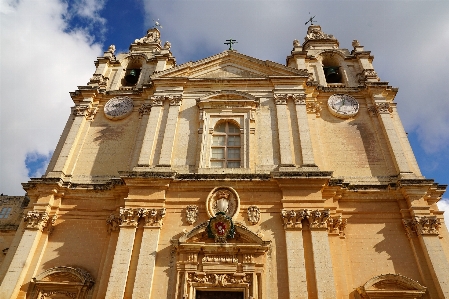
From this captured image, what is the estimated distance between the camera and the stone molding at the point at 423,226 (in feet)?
A: 49.2

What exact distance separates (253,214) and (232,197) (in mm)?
1132


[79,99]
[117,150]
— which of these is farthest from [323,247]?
[79,99]

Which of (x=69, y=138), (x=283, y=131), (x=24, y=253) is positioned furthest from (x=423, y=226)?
(x=69, y=138)

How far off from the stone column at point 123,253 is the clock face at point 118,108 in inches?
257

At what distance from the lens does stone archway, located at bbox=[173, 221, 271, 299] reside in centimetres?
1366

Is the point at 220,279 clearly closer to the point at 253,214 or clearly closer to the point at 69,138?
the point at 253,214

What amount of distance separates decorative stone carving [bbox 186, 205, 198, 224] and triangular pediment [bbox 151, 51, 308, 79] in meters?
8.02

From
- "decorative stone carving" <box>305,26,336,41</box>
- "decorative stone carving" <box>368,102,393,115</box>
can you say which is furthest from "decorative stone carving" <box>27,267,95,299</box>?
"decorative stone carving" <box>305,26,336,41</box>

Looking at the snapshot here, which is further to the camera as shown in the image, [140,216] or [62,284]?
[140,216]

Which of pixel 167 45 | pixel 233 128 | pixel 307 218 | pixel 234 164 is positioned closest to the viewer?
pixel 307 218

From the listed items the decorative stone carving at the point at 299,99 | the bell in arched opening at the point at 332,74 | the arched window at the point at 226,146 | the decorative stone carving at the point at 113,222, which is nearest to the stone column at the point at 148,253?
the decorative stone carving at the point at 113,222

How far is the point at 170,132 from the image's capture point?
18281 millimetres

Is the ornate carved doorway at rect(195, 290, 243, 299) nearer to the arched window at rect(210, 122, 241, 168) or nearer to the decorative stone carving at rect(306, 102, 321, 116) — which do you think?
the arched window at rect(210, 122, 241, 168)

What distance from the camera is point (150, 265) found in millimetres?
14188
